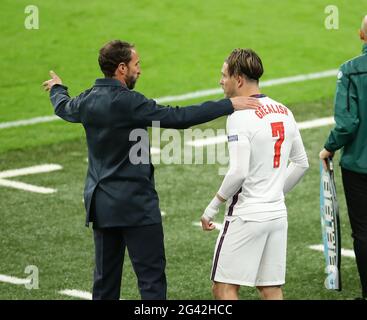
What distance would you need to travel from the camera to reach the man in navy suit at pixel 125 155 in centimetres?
764

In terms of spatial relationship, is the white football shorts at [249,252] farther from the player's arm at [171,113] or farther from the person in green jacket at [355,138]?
the person in green jacket at [355,138]

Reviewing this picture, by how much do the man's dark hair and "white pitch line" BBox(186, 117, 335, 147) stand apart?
667 cm

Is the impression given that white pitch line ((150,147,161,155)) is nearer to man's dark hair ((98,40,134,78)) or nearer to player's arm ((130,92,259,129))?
man's dark hair ((98,40,134,78))

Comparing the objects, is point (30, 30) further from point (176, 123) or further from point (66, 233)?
point (176, 123)

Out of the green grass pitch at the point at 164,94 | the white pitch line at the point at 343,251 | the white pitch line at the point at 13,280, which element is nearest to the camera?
the white pitch line at the point at 13,280

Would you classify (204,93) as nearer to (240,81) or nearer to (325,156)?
(325,156)

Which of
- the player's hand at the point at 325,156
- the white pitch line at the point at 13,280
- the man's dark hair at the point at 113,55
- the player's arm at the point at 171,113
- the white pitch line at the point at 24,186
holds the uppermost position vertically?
the man's dark hair at the point at 113,55

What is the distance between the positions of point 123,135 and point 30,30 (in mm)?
11682

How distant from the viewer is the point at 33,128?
15.3 meters

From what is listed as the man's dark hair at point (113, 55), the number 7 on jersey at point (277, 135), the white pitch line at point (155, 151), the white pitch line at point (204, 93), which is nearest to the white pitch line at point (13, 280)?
the man's dark hair at point (113, 55)

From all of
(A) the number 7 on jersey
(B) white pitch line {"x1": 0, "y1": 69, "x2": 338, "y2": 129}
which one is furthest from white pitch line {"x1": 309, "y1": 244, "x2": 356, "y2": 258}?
(B) white pitch line {"x1": 0, "y1": 69, "x2": 338, "y2": 129}

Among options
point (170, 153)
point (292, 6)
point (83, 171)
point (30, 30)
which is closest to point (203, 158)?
point (170, 153)

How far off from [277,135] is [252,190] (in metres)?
0.36

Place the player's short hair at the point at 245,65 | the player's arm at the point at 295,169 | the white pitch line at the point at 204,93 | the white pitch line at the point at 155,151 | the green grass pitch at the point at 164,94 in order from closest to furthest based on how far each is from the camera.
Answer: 1. the player's short hair at the point at 245,65
2. the player's arm at the point at 295,169
3. the green grass pitch at the point at 164,94
4. the white pitch line at the point at 155,151
5. the white pitch line at the point at 204,93
